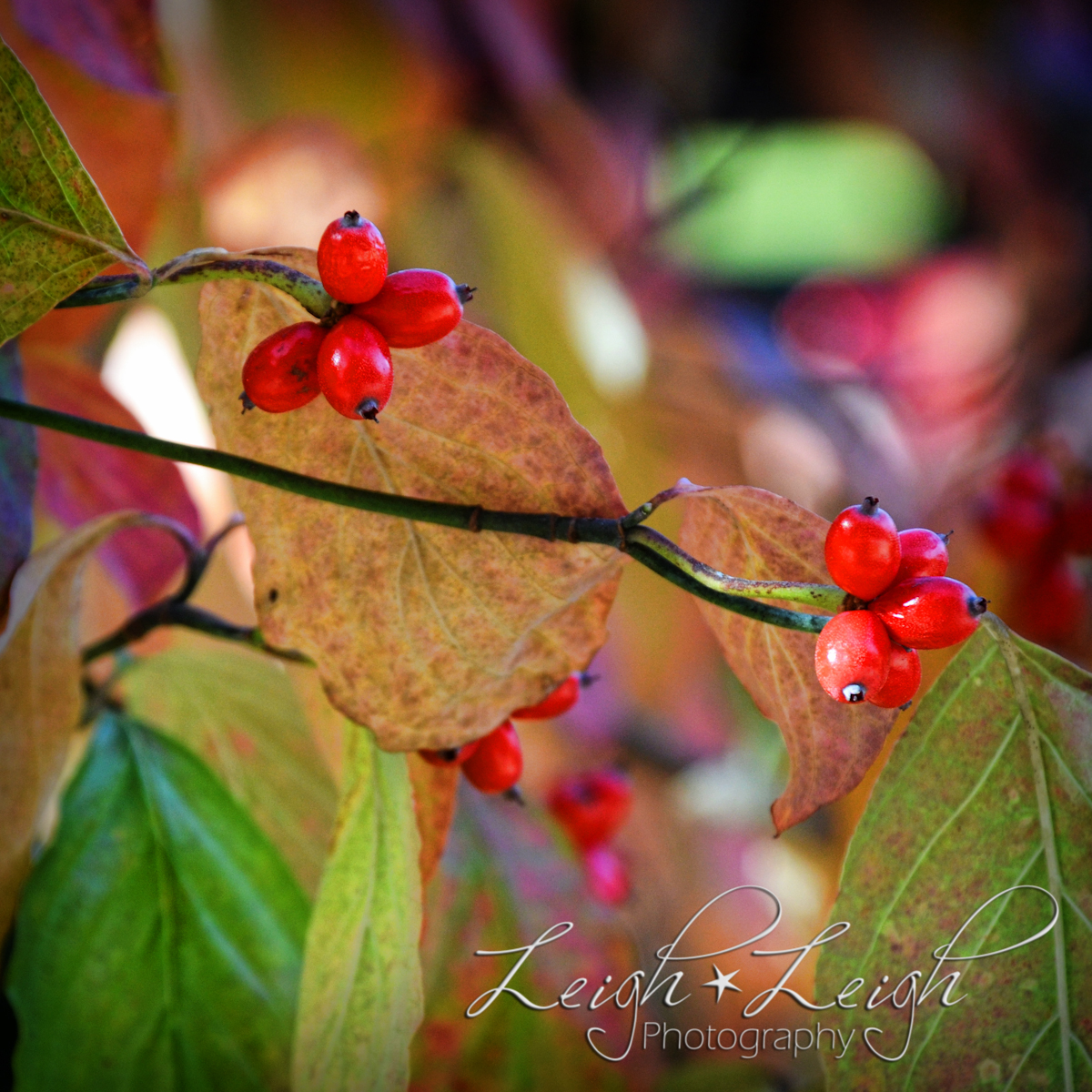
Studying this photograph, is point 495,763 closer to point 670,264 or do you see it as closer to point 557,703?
point 557,703

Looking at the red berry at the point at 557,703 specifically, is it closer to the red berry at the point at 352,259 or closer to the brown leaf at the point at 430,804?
the brown leaf at the point at 430,804

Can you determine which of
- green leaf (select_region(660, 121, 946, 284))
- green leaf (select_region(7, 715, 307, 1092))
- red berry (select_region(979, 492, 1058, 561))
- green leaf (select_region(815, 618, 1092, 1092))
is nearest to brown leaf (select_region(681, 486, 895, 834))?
green leaf (select_region(815, 618, 1092, 1092))

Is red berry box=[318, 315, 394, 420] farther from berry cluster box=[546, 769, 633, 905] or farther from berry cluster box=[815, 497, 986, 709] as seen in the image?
berry cluster box=[546, 769, 633, 905]

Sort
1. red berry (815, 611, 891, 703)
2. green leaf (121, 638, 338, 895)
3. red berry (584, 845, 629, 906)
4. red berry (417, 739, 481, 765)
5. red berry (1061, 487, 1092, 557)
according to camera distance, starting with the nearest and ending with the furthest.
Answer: red berry (815, 611, 891, 703) → red berry (417, 739, 481, 765) → green leaf (121, 638, 338, 895) → red berry (584, 845, 629, 906) → red berry (1061, 487, 1092, 557)

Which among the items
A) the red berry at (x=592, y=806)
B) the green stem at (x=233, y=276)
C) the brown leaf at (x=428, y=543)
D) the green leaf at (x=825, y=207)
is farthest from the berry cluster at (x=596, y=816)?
the green leaf at (x=825, y=207)

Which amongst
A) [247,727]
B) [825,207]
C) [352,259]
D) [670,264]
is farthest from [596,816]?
[825,207]
